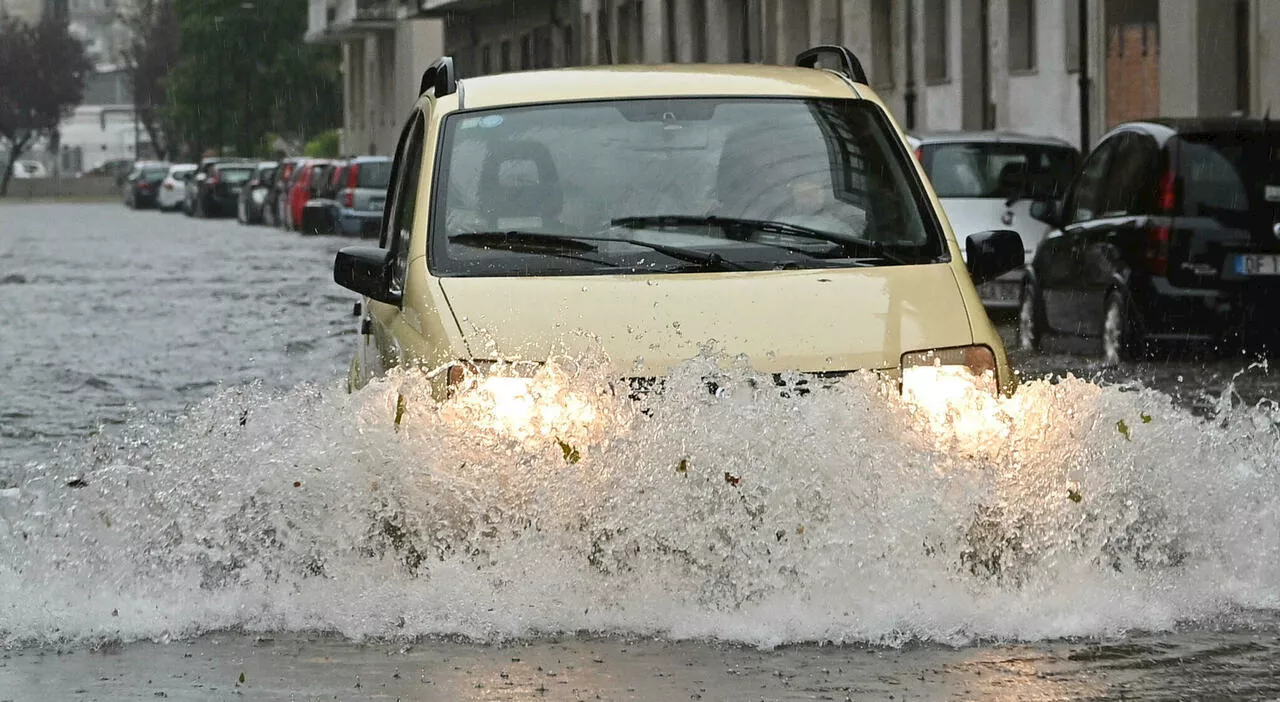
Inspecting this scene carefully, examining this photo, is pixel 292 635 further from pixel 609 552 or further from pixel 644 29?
pixel 644 29

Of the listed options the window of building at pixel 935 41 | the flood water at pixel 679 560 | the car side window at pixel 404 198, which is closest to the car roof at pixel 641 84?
the car side window at pixel 404 198

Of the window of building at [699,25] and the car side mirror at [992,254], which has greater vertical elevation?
the window of building at [699,25]

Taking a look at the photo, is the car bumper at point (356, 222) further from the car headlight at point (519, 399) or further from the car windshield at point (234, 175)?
the car headlight at point (519, 399)

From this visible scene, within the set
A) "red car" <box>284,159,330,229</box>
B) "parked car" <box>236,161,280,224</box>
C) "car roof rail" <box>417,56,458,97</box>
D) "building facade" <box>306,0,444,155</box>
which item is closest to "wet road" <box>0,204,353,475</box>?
"car roof rail" <box>417,56,458,97</box>

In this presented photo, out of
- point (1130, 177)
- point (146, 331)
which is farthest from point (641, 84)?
point (146, 331)

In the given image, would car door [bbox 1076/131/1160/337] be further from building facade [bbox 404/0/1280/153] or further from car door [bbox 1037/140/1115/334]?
building facade [bbox 404/0/1280/153]

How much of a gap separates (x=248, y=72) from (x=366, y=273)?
98495mm

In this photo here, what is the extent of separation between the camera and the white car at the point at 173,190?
7619 cm

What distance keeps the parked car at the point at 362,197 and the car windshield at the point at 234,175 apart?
23.2 m

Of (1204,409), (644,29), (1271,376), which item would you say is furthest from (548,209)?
(644,29)

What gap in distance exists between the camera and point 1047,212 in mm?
16953

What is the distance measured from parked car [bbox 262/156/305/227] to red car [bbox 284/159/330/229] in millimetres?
918

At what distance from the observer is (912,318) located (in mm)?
6969

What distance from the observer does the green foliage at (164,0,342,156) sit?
103188 millimetres
